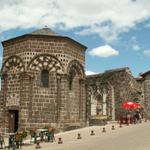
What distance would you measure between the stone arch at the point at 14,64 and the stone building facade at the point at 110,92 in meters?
11.2

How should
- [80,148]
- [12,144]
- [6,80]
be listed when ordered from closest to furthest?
[80,148]
[12,144]
[6,80]

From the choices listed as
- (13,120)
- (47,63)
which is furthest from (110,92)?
(13,120)

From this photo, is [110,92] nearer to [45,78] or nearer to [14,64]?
[45,78]

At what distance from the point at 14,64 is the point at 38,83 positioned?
2.41 meters

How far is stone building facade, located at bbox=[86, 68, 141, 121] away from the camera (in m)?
33.2

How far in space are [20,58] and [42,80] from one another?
2.23 m

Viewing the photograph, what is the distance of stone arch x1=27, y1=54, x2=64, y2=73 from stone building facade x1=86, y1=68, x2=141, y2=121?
34.1 ft

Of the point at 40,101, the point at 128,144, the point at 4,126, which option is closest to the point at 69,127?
the point at 40,101

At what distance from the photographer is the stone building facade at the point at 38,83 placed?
22.9 m

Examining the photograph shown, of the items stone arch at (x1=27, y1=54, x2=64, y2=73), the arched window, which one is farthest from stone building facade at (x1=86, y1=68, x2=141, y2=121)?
stone arch at (x1=27, y1=54, x2=64, y2=73)

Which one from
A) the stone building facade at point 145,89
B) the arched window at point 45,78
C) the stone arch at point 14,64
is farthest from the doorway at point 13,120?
the stone building facade at point 145,89

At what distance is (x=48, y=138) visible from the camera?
721 inches

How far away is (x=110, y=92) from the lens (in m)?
→ 33.4

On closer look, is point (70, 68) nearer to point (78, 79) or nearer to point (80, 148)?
point (78, 79)
